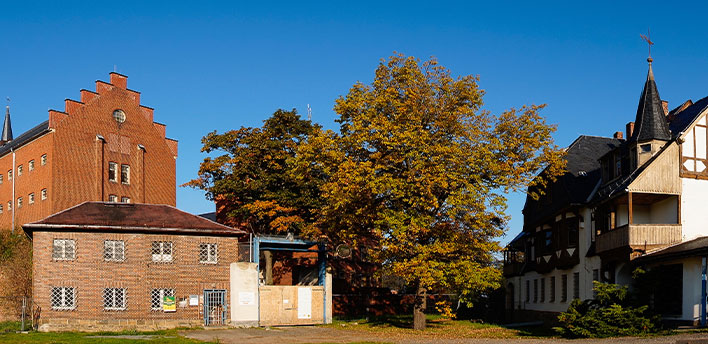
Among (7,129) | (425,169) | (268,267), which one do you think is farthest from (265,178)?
(7,129)

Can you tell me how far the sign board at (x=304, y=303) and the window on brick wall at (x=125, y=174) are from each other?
2487 centimetres

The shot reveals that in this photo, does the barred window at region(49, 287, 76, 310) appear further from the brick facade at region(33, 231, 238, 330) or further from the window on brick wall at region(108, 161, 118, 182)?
the window on brick wall at region(108, 161, 118, 182)

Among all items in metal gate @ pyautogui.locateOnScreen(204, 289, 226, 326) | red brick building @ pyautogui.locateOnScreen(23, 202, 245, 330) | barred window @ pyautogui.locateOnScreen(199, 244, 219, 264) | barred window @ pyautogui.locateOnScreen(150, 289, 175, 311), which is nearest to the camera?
red brick building @ pyautogui.locateOnScreen(23, 202, 245, 330)

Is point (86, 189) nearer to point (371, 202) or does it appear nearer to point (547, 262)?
point (371, 202)

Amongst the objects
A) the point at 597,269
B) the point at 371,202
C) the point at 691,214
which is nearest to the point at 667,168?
the point at 691,214

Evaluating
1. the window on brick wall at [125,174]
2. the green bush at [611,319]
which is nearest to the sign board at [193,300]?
the green bush at [611,319]

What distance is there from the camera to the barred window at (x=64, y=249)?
35531mm

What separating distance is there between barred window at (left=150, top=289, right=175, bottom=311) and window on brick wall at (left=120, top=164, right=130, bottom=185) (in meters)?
25.1

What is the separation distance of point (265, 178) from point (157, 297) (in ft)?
44.2

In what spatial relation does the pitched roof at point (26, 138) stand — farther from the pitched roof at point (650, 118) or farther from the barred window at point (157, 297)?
the pitched roof at point (650, 118)

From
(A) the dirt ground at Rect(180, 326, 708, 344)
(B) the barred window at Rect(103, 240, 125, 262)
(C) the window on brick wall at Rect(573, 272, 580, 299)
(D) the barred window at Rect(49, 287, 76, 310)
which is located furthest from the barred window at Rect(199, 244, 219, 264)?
(C) the window on brick wall at Rect(573, 272, 580, 299)

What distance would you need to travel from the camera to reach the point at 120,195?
5966 centimetres

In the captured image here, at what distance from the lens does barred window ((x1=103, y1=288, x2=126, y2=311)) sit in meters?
35.9

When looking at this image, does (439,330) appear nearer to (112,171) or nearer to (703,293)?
(703,293)
